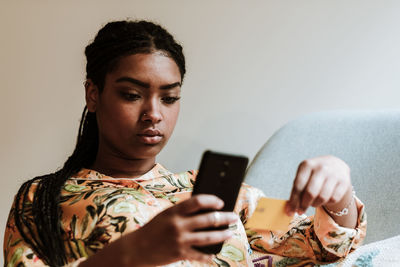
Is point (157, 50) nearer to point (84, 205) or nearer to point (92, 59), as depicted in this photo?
point (92, 59)

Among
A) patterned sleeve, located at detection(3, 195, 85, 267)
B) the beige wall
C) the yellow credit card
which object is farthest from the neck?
the beige wall

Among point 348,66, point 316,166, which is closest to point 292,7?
point 348,66

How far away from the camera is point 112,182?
0.88 meters

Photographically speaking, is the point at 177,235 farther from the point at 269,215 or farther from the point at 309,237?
the point at 309,237

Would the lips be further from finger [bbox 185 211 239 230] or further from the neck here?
finger [bbox 185 211 239 230]

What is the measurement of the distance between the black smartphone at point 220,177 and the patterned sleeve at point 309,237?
29 centimetres

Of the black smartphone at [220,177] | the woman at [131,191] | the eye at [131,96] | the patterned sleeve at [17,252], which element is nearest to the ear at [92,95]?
the woman at [131,191]

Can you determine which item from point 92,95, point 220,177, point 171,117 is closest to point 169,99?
point 171,117

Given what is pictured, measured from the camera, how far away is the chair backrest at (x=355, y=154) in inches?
39.0

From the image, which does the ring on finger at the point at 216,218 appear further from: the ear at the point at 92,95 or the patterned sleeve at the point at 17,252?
the ear at the point at 92,95

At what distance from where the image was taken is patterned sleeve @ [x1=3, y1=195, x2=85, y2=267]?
721 mm

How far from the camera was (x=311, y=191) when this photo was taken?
26.3 inches

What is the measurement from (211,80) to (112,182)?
1.99 ft

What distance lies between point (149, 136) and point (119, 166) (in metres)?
0.11
